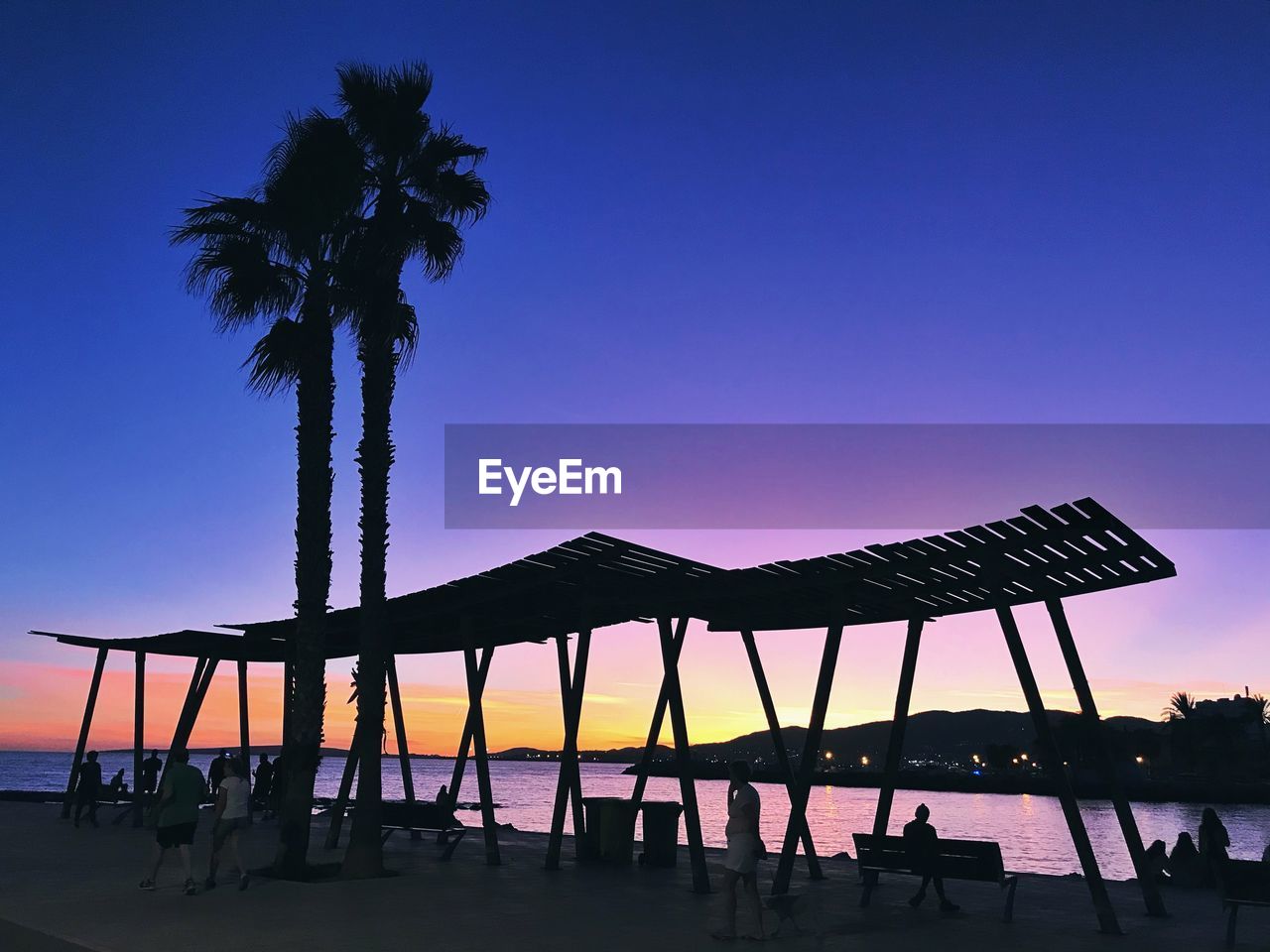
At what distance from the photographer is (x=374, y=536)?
15719mm

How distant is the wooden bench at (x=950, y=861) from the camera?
11.1 m

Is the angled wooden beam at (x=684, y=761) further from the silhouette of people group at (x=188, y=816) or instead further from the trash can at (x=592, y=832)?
the silhouette of people group at (x=188, y=816)

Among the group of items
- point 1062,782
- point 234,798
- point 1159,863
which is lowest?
point 1159,863

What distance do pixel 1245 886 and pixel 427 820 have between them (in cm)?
1158

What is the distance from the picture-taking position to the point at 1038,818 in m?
79.4

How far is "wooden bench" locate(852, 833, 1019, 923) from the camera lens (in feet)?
36.6

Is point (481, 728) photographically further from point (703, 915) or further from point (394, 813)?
point (703, 915)

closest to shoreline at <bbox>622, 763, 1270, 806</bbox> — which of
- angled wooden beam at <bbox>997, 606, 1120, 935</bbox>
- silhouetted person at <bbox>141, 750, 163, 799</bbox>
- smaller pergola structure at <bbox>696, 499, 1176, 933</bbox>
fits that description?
silhouetted person at <bbox>141, 750, 163, 799</bbox>

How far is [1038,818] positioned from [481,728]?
74.5 meters

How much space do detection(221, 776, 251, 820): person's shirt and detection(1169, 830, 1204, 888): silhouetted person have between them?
12.2m

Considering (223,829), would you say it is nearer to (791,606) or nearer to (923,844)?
(791,606)

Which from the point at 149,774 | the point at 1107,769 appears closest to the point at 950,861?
the point at 1107,769

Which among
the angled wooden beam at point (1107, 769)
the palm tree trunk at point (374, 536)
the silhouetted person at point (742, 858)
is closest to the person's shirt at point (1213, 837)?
the angled wooden beam at point (1107, 769)

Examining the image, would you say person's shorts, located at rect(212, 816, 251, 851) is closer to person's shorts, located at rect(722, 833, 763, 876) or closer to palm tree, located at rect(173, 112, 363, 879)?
palm tree, located at rect(173, 112, 363, 879)
